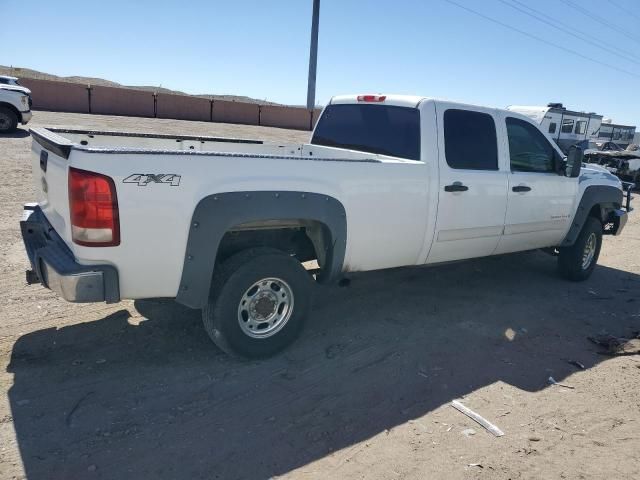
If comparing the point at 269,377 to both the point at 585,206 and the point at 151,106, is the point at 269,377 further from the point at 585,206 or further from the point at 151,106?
the point at 151,106

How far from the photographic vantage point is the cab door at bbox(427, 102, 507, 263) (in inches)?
188

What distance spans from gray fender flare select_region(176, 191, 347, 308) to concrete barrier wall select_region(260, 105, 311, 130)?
31672 mm

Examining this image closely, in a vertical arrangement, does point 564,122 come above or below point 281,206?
above

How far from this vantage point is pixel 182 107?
31266 millimetres

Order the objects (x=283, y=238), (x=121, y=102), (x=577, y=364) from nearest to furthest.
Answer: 1. (x=283, y=238)
2. (x=577, y=364)
3. (x=121, y=102)

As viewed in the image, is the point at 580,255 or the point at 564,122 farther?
the point at 564,122

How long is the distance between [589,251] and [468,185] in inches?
121

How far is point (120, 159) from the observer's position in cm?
306

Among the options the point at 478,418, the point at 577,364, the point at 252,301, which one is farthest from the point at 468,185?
the point at 252,301

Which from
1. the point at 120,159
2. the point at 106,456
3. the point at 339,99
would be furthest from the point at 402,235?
the point at 106,456

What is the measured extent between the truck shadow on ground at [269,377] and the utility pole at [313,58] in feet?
109

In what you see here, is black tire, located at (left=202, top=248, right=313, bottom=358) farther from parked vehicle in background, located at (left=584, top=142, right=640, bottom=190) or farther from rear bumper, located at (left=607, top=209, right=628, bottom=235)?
parked vehicle in background, located at (left=584, top=142, right=640, bottom=190)

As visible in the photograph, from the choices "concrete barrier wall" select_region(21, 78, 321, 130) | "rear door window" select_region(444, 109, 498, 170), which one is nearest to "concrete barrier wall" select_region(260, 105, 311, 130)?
"concrete barrier wall" select_region(21, 78, 321, 130)

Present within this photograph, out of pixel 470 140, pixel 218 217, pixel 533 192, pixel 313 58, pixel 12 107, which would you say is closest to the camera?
pixel 218 217
